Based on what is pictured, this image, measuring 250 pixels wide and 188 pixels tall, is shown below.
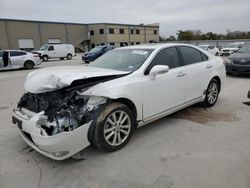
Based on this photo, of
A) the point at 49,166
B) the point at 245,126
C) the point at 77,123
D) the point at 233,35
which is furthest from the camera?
the point at 233,35

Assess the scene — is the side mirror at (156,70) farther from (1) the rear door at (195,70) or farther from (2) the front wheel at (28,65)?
(2) the front wheel at (28,65)

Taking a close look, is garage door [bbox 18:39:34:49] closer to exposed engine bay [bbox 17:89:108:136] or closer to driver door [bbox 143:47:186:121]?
driver door [bbox 143:47:186:121]

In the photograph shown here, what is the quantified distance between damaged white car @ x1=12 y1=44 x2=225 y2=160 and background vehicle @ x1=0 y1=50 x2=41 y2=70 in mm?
12405

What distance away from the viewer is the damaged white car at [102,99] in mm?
2803

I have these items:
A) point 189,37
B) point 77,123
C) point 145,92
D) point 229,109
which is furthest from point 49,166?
point 189,37

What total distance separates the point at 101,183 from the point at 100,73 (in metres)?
1.48

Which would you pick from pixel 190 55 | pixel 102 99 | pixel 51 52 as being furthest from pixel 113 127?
pixel 51 52

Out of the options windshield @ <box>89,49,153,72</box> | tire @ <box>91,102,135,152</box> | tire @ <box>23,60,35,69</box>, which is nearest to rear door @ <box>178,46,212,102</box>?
windshield @ <box>89,49,153,72</box>

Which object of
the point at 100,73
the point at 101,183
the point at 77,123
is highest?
the point at 100,73

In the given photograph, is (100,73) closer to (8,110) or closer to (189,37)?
(8,110)

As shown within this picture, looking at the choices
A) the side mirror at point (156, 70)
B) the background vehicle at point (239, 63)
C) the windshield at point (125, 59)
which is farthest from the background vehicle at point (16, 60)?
the side mirror at point (156, 70)

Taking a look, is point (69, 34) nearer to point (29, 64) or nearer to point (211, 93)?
point (29, 64)

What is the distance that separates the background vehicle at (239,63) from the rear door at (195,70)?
4951 millimetres

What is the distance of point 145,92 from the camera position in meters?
3.55
